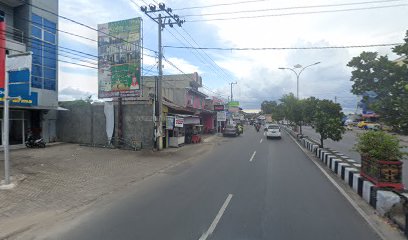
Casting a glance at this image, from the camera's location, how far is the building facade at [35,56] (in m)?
19.2

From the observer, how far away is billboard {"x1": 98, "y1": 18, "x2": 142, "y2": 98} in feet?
69.4

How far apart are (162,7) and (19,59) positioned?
11.4m

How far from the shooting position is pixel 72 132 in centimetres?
2420

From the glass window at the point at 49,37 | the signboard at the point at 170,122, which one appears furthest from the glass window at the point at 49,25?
the signboard at the point at 170,122

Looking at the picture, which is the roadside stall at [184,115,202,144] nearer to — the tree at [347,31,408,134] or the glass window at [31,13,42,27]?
the glass window at [31,13,42,27]

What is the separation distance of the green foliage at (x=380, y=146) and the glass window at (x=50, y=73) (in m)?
20.3

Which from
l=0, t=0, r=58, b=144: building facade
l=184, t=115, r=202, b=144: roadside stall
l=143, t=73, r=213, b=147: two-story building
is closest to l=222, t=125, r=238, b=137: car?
l=143, t=73, r=213, b=147: two-story building

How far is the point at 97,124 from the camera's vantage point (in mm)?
23359

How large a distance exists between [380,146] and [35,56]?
2084 cm

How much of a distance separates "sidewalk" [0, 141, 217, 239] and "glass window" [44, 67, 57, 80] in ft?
19.4

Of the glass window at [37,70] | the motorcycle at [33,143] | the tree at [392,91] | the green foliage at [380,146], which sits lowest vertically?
the motorcycle at [33,143]

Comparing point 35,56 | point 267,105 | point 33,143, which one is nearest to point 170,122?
point 33,143

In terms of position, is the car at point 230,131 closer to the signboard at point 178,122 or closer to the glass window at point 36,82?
the signboard at point 178,122

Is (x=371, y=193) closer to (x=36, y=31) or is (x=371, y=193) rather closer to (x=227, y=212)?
(x=227, y=212)
